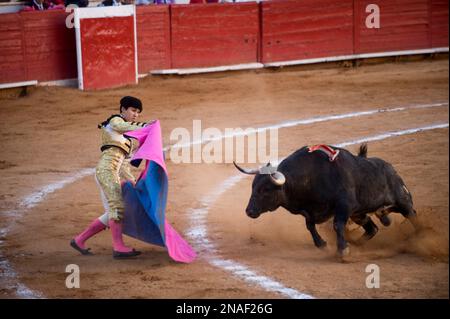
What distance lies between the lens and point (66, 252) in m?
6.29

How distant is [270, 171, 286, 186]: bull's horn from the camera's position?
581 cm

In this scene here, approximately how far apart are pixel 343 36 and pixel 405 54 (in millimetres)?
1438

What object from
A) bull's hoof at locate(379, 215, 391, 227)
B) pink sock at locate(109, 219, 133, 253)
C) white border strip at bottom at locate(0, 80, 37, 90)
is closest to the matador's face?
pink sock at locate(109, 219, 133, 253)

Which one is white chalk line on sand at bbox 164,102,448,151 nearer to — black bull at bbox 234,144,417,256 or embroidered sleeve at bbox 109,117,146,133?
embroidered sleeve at bbox 109,117,146,133

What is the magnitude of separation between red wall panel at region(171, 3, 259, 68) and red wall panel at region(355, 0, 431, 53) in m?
2.17

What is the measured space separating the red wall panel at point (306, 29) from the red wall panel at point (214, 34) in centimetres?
29

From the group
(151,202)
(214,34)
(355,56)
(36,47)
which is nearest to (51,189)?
(151,202)

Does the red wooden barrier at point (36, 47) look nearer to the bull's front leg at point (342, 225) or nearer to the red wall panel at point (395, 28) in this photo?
the red wall panel at point (395, 28)

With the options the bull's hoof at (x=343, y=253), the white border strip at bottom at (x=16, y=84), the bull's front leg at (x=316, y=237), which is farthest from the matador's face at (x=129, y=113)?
the white border strip at bottom at (x=16, y=84)

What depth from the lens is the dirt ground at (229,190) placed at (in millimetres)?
5555

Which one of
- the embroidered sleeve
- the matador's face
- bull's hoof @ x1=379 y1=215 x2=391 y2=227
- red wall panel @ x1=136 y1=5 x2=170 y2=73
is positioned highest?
red wall panel @ x1=136 y1=5 x2=170 y2=73

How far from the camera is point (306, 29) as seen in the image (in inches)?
614

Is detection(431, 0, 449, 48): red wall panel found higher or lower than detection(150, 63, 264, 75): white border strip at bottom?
higher

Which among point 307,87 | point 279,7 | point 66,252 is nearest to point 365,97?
point 307,87
